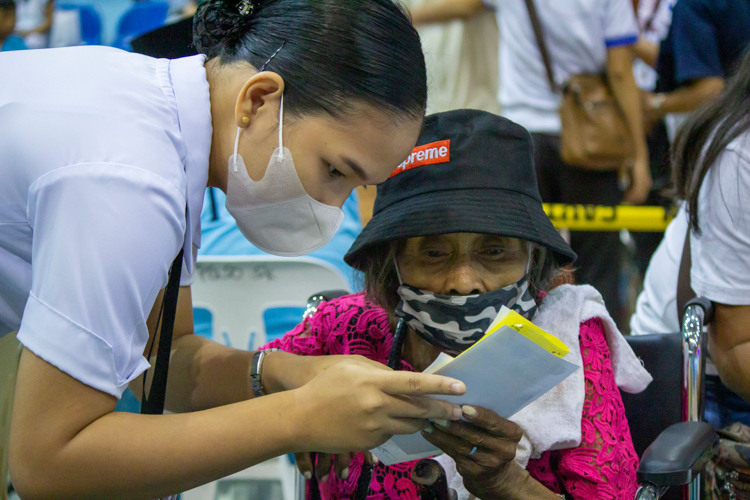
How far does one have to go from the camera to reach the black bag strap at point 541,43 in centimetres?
324

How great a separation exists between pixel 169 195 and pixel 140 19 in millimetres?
4652

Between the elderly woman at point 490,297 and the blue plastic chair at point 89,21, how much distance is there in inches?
187

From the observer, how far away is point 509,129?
5.18 ft

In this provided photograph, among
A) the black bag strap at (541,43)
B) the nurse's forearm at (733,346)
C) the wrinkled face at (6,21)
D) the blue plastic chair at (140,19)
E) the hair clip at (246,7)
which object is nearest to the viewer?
the hair clip at (246,7)

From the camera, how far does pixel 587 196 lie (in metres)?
3.58

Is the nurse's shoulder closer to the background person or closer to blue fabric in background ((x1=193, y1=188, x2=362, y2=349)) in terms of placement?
blue fabric in background ((x1=193, y1=188, x2=362, y2=349))

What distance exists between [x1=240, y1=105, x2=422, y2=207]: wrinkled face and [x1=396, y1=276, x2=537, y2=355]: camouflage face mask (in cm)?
35

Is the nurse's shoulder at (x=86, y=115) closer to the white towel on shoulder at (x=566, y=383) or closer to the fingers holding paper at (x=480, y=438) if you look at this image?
the fingers holding paper at (x=480, y=438)

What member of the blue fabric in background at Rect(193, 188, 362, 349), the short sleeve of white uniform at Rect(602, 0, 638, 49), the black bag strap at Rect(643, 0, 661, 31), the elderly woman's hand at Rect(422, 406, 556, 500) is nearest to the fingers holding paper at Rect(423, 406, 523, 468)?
the elderly woman's hand at Rect(422, 406, 556, 500)

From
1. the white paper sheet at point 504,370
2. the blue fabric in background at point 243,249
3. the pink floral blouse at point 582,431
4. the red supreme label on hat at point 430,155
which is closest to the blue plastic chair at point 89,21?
the blue fabric in background at point 243,249

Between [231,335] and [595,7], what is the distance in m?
2.25

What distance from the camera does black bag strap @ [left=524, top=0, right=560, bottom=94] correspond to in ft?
10.6

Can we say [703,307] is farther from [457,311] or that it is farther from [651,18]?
[651,18]

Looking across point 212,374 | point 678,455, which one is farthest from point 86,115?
point 678,455
